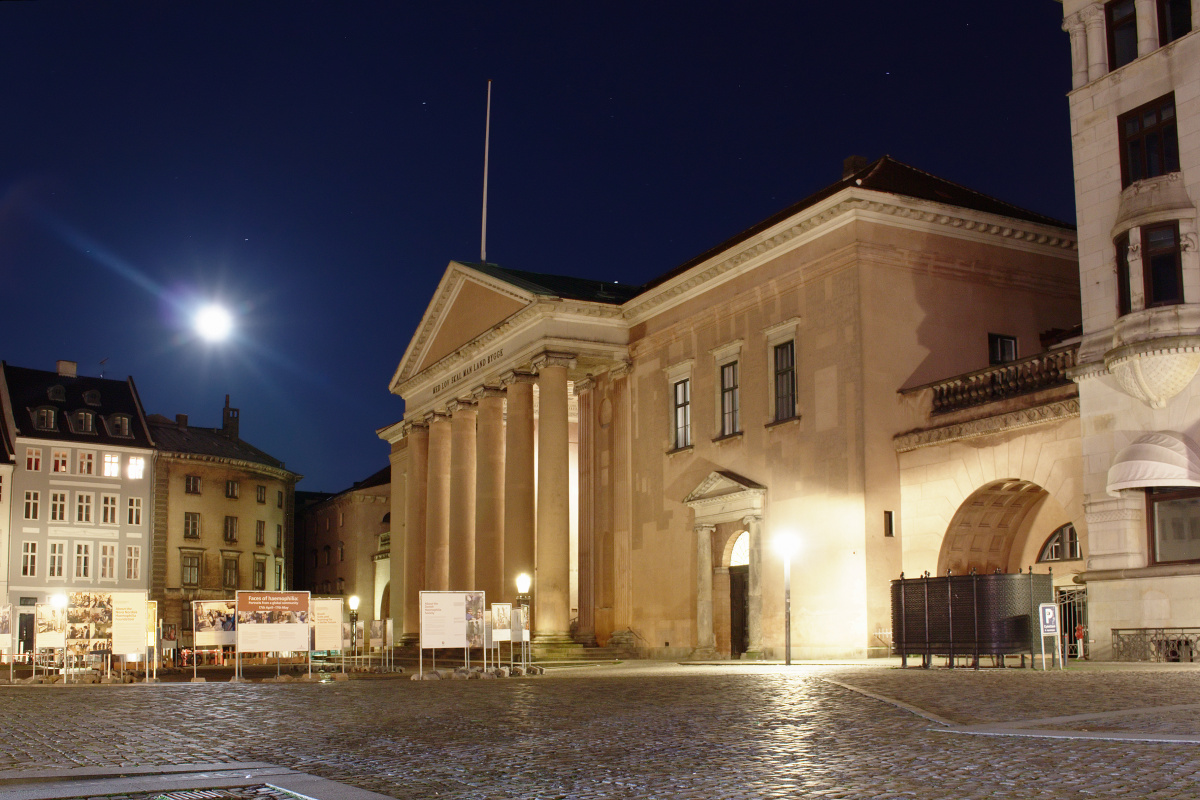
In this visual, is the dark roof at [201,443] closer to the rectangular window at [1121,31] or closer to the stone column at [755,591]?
the stone column at [755,591]

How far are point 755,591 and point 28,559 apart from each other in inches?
1930

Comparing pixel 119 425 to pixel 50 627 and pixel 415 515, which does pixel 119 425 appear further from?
pixel 50 627

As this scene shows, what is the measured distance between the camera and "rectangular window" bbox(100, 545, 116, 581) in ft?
241

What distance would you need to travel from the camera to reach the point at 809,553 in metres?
34.2

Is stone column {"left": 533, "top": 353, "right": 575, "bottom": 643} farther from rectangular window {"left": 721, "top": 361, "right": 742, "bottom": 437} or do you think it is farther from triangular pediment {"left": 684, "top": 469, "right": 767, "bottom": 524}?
rectangular window {"left": 721, "top": 361, "right": 742, "bottom": 437}

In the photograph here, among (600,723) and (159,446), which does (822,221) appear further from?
Result: (159,446)

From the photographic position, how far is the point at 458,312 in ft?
166

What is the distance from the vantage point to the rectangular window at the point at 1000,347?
35.2 metres

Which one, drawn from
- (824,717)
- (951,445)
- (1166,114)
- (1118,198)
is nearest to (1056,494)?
(951,445)

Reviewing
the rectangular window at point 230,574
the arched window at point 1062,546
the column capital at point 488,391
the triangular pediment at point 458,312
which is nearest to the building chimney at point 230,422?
the rectangular window at point 230,574

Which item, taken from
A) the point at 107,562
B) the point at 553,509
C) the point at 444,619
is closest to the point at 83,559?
the point at 107,562

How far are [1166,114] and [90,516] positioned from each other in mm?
63145

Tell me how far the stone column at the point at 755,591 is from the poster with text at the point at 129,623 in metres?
15.4

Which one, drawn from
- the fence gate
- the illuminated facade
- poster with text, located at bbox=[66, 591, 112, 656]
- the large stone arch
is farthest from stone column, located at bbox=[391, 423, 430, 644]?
the fence gate
